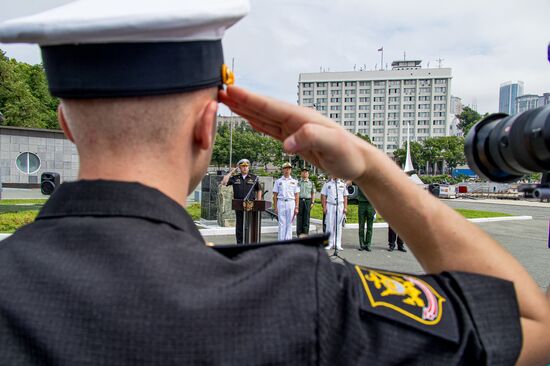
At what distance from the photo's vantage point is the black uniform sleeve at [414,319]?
31.9 inches

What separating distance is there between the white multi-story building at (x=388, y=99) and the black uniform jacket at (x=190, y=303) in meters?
122

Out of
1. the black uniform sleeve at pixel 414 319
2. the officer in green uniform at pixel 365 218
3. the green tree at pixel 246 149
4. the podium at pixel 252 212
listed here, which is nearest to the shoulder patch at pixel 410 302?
the black uniform sleeve at pixel 414 319

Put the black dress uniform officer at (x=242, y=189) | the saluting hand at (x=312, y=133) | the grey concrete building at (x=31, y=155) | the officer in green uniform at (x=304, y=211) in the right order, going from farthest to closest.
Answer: the grey concrete building at (x=31, y=155) < the officer in green uniform at (x=304, y=211) < the black dress uniform officer at (x=242, y=189) < the saluting hand at (x=312, y=133)

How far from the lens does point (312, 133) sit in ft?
3.25

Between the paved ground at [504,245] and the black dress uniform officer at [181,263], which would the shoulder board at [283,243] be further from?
the paved ground at [504,245]

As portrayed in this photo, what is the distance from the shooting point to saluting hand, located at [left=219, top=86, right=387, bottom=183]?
3.30ft

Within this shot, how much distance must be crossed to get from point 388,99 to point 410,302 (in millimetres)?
131186

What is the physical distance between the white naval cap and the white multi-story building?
401ft

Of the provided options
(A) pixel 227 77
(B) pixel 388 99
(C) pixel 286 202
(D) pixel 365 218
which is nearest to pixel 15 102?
(C) pixel 286 202

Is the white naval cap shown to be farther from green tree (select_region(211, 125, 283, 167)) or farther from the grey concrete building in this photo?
green tree (select_region(211, 125, 283, 167))

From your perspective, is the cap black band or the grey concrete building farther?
the grey concrete building

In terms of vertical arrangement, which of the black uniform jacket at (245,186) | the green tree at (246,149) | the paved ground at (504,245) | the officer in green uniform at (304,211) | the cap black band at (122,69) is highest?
the green tree at (246,149)

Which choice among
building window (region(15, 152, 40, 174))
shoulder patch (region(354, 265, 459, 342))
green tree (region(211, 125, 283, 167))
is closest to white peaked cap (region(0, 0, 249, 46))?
shoulder patch (region(354, 265, 459, 342))

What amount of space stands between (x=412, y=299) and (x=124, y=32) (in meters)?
0.79
